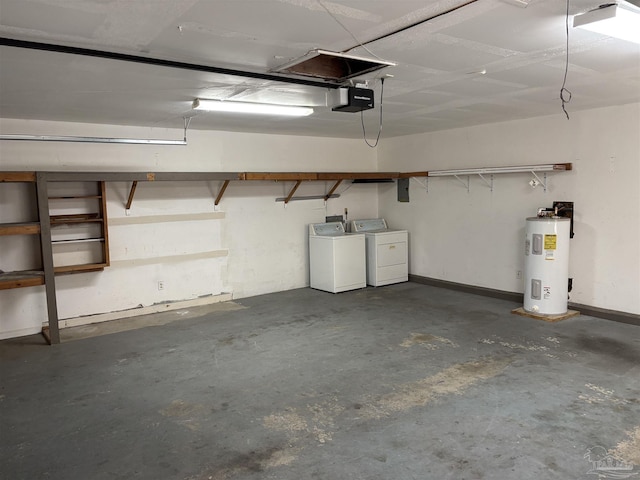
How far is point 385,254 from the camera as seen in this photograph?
700 cm

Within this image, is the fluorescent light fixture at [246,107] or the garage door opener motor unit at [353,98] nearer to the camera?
the garage door opener motor unit at [353,98]

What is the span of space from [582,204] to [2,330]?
6.41m

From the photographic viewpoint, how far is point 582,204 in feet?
17.1

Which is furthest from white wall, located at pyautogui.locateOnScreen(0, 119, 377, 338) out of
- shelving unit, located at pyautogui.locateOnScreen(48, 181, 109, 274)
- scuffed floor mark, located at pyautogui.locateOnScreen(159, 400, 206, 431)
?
scuffed floor mark, located at pyautogui.locateOnScreen(159, 400, 206, 431)

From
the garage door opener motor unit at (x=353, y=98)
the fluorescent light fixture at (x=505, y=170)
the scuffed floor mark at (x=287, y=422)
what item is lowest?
the scuffed floor mark at (x=287, y=422)

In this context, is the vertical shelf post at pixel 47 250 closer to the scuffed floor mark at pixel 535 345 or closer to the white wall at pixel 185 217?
the white wall at pixel 185 217

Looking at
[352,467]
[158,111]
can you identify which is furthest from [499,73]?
[158,111]

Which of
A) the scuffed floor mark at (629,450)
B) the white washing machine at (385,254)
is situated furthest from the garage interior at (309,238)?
the white washing machine at (385,254)

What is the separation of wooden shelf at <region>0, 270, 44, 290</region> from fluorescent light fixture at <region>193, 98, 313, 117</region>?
2.28 meters

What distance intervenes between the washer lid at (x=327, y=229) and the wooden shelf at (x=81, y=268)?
9.58 ft

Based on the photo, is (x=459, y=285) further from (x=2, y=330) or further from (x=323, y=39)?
(x=2, y=330)

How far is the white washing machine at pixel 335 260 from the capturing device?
6555 millimetres

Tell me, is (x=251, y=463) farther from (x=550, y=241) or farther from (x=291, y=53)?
(x=550, y=241)

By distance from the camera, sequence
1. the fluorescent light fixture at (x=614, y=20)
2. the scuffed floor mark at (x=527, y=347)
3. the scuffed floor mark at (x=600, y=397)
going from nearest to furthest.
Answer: the fluorescent light fixture at (x=614, y=20) < the scuffed floor mark at (x=600, y=397) < the scuffed floor mark at (x=527, y=347)
